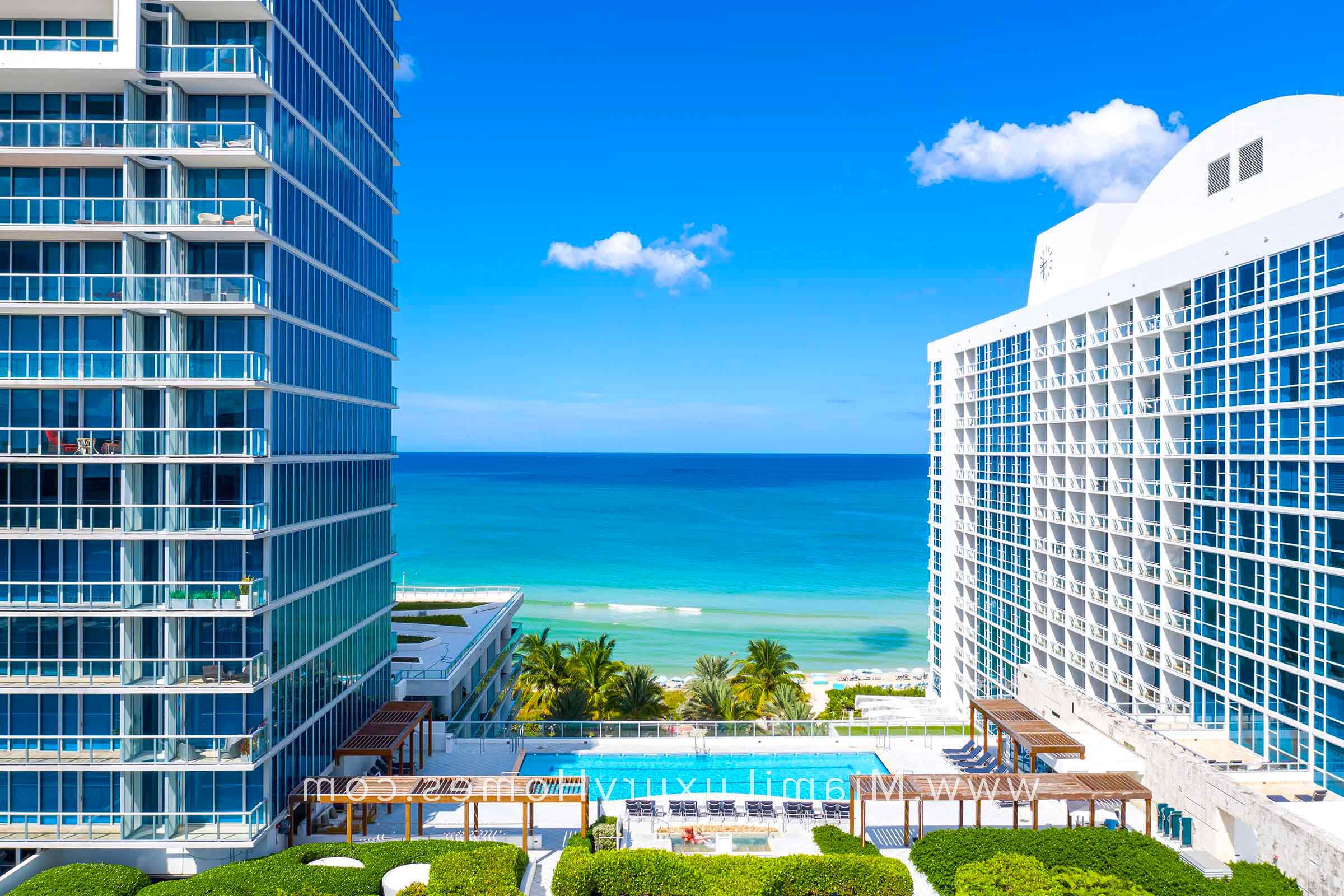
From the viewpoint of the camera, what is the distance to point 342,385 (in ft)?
92.1

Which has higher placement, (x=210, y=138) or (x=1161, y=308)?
(x=210, y=138)

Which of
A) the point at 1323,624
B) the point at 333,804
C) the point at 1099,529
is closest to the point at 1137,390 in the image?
the point at 1099,529

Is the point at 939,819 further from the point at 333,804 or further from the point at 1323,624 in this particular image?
the point at 333,804

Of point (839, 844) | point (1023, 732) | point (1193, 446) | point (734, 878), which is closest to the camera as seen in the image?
point (734, 878)

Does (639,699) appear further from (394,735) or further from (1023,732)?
(1023,732)

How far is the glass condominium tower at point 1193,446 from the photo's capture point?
23.4 metres

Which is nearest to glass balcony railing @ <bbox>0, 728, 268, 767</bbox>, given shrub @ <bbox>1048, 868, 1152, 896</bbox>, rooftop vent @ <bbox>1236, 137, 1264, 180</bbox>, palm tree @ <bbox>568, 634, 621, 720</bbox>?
shrub @ <bbox>1048, 868, 1152, 896</bbox>

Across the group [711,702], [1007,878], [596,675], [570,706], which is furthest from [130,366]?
[711,702]

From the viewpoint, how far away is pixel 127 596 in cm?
2164

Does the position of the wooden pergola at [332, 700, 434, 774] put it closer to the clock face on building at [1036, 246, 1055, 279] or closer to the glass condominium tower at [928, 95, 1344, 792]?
the glass condominium tower at [928, 95, 1344, 792]

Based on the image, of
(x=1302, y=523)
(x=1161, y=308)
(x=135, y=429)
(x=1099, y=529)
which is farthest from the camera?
(x=1099, y=529)

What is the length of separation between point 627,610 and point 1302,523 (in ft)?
239

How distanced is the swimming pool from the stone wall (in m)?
7.94

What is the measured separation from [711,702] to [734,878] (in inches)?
778
